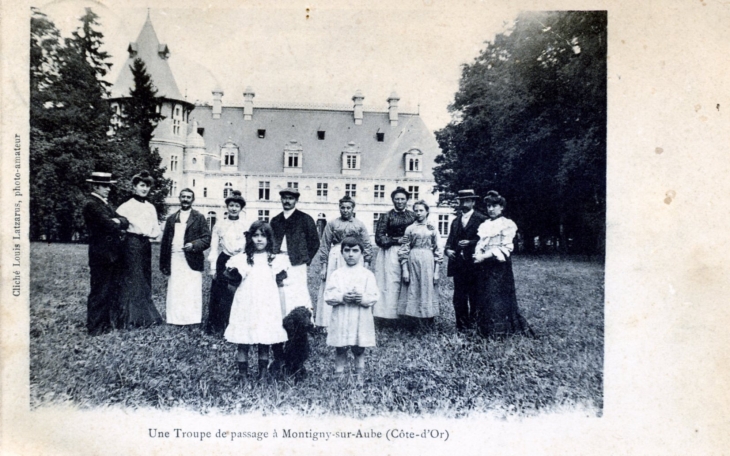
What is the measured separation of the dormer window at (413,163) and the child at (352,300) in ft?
3.30

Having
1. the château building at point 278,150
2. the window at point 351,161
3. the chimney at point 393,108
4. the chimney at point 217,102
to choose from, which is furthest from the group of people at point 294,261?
the chimney at point 217,102

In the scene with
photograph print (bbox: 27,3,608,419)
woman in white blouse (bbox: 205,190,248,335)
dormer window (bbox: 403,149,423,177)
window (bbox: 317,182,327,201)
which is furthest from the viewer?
dormer window (bbox: 403,149,423,177)

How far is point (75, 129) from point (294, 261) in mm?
2068

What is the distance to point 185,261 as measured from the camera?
12.0 feet

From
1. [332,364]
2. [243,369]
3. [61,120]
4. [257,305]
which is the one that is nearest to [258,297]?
[257,305]

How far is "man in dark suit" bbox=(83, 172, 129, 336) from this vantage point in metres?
3.36

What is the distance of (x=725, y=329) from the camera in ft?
10.8

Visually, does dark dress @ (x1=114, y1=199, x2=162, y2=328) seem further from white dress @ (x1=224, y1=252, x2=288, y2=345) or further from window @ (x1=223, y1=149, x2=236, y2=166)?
white dress @ (x1=224, y1=252, x2=288, y2=345)

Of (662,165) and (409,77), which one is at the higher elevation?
(409,77)

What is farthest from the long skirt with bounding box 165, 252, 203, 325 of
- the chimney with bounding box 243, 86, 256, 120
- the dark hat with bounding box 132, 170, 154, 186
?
the chimney with bounding box 243, 86, 256, 120

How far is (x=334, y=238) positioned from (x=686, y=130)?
2.88 m

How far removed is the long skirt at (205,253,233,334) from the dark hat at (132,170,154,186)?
0.81 metres

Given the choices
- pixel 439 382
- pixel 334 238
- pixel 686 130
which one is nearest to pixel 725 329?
pixel 686 130

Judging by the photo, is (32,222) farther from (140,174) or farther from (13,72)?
(13,72)
